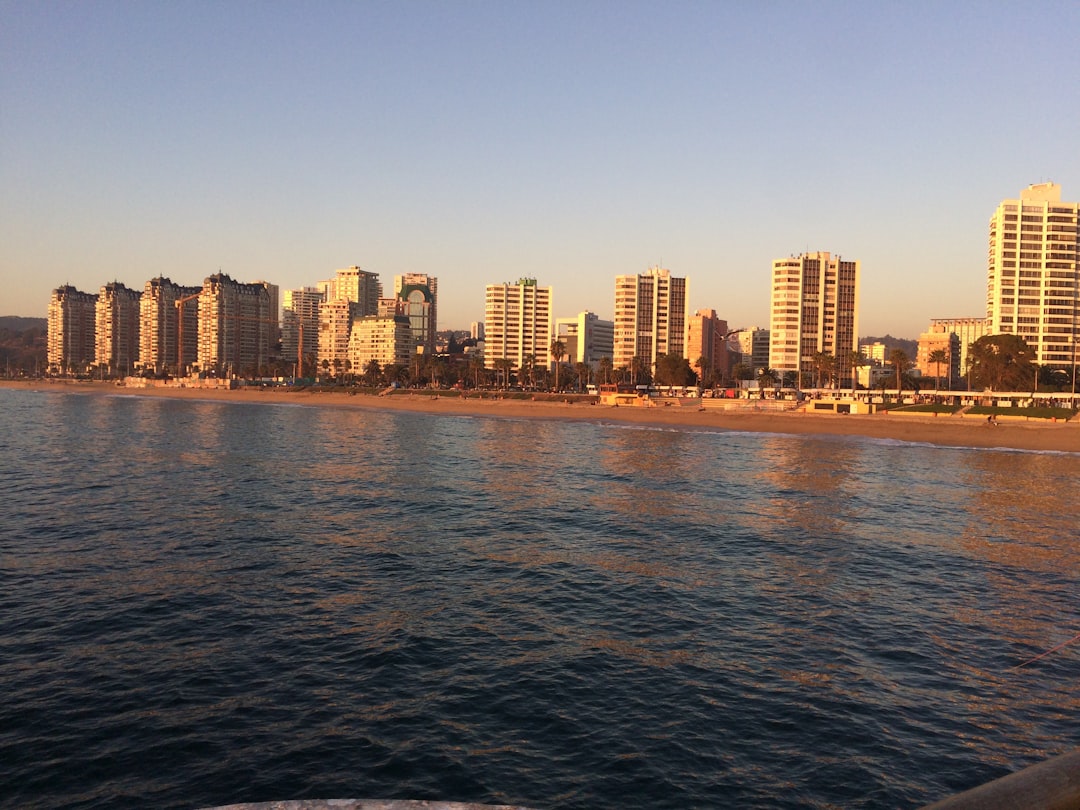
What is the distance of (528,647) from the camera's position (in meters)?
19.0

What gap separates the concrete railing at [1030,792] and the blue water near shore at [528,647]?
8.10m

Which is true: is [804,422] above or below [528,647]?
above

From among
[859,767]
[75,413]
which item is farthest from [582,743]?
[75,413]

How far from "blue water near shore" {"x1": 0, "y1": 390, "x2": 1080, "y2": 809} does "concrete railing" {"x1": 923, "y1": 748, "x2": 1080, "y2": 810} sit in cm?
810

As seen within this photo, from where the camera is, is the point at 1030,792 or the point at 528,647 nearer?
the point at 1030,792

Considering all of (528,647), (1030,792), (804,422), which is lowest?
(528,647)

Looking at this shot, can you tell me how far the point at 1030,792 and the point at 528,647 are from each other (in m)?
15.1

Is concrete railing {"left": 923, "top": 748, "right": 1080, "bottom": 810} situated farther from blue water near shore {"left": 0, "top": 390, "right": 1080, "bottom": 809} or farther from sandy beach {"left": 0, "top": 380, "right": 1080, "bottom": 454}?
sandy beach {"left": 0, "top": 380, "right": 1080, "bottom": 454}

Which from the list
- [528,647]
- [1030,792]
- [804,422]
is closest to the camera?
[1030,792]

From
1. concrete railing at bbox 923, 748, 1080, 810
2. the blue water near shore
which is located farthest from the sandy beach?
concrete railing at bbox 923, 748, 1080, 810

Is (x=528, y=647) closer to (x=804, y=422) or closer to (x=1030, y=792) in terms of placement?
(x=1030, y=792)

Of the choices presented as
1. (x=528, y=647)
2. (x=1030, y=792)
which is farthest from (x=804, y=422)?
(x=1030, y=792)

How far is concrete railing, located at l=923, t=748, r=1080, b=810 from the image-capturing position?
4.62m

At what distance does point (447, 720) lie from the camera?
14836 millimetres
